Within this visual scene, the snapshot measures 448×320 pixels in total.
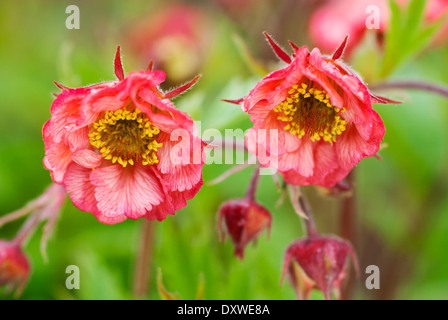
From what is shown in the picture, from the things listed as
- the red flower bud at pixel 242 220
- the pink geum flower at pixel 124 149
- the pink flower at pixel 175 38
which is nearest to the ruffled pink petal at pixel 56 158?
the pink geum flower at pixel 124 149

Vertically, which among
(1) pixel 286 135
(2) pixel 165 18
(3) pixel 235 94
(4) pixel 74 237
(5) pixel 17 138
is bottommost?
(1) pixel 286 135

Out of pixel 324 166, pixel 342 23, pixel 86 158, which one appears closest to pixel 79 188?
pixel 86 158

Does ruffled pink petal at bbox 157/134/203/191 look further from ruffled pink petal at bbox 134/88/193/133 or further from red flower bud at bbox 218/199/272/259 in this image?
red flower bud at bbox 218/199/272/259

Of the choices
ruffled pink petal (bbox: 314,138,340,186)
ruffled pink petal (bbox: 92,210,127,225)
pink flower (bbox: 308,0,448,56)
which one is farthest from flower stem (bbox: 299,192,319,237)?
pink flower (bbox: 308,0,448,56)

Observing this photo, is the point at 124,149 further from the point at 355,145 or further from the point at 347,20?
the point at 347,20
